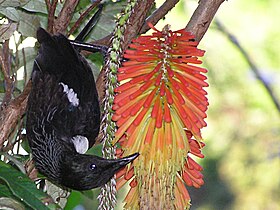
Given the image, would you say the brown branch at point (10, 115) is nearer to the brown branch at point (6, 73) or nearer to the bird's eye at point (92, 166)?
the brown branch at point (6, 73)

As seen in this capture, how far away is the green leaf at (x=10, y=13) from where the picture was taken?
1.69m

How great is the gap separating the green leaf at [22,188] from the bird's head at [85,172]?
0.61 feet

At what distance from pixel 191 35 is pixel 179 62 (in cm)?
7

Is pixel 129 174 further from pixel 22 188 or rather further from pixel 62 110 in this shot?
pixel 62 110

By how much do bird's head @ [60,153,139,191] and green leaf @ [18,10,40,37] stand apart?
0.36 meters

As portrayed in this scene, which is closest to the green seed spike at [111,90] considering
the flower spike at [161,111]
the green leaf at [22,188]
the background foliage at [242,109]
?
the flower spike at [161,111]

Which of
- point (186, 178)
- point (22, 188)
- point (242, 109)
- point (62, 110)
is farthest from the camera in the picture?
point (242, 109)

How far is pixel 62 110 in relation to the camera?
192 centimetres

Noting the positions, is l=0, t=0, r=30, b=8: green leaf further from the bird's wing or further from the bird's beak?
the bird's beak

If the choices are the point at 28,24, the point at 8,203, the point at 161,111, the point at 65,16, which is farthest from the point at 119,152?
the point at 28,24

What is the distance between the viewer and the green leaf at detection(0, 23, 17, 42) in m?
1.69

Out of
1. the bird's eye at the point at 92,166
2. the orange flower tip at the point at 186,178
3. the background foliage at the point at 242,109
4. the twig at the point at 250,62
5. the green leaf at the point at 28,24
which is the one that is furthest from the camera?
the background foliage at the point at 242,109

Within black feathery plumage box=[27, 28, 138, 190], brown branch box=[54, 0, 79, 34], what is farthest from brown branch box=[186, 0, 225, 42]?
black feathery plumage box=[27, 28, 138, 190]

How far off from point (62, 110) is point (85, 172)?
0.30 meters
